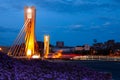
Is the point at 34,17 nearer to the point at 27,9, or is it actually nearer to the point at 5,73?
the point at 27,9

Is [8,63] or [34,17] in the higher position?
[34,17]

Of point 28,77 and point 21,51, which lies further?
point 21,51

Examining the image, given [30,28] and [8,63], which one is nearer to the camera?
[8,63]

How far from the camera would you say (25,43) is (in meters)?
81.1

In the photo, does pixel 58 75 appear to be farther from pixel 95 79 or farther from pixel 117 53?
pixel 117 53

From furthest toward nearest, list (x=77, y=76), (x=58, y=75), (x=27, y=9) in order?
(x=27, y=9) < (x=77, y=76) < (x=58, y=75)

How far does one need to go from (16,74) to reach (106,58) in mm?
159599

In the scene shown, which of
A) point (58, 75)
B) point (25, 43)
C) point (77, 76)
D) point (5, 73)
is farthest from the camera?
point (25, 43)

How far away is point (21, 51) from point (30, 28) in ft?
32.0

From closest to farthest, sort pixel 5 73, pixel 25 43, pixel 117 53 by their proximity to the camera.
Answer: pixel 5 73
pixel 25 43
pixel 117 53

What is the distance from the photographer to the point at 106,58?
17138 cm

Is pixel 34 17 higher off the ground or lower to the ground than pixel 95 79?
higher

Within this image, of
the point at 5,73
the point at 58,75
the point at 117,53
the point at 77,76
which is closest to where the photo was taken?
the point at 5,73

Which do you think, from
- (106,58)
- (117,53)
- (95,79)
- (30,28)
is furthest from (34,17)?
(117,53)
